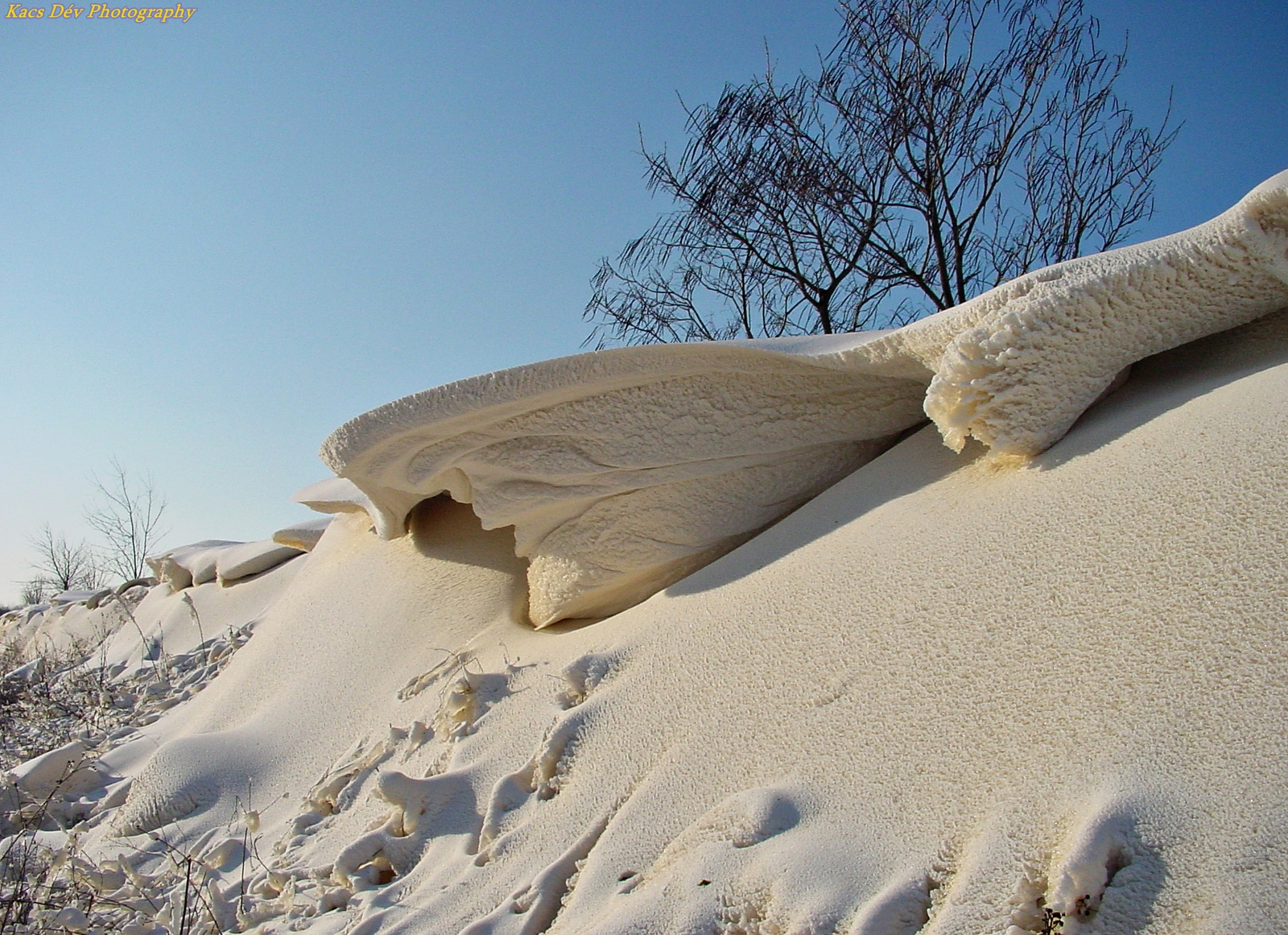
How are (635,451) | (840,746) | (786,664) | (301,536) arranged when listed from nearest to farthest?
(840,746) → (786,664) → (635,451) → (301,536)

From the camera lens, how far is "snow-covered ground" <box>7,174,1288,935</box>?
3.85 ft

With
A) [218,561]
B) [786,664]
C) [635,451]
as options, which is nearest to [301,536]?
[218,561]

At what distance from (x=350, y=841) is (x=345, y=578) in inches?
50.7

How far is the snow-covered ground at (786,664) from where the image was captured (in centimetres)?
117

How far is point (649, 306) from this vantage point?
8.02 meters

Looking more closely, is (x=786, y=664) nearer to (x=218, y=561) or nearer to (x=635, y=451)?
(x=635, y=451)

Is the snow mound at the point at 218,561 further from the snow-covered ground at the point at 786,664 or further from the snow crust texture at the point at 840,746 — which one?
the snow crust texture at the point at 840,746

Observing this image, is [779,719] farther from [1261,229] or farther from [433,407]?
[1261,229]

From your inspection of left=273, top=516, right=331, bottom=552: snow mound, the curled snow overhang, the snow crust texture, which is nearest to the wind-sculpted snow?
the curled snow overhang

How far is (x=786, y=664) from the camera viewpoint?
1657mm

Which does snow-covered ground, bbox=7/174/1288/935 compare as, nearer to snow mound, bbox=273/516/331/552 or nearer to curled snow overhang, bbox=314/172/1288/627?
curled snow overhang, bbox=314/172/1288/627

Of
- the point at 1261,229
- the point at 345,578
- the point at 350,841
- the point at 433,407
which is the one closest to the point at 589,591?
the point at 433,407

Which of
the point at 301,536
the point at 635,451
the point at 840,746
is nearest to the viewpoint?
the point at 840,746

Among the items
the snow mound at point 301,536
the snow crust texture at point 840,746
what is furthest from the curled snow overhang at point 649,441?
the snow mound at point 301,536
